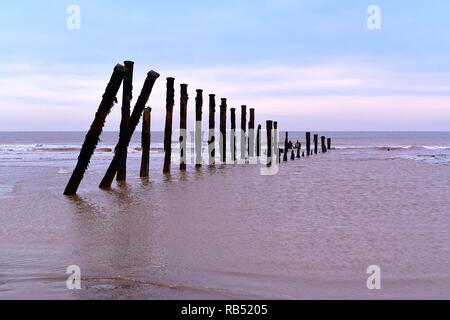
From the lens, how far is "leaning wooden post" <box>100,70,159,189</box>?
12.6 meters

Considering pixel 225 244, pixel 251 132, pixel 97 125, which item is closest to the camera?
pixel 225 244

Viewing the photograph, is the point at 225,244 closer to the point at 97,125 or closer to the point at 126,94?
the point at 97,125

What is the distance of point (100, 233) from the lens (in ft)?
22.4

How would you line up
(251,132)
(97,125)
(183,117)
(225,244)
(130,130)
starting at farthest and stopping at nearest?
(251,132), (183,117), (130,130), (97,125), (225,244)

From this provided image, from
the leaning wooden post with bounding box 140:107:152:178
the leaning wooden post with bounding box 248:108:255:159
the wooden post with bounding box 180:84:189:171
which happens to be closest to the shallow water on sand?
the leaning wooden post with bounding box 140:107:152:178

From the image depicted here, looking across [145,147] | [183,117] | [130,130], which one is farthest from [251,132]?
[130,130]

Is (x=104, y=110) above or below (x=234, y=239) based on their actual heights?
above

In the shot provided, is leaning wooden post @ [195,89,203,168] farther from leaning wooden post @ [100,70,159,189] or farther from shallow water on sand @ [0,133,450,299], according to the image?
shallow water on sand @ [0,133,450,299]

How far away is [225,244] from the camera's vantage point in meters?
6.21

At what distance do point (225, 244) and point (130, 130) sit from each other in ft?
23.9

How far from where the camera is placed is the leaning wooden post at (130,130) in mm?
12570
